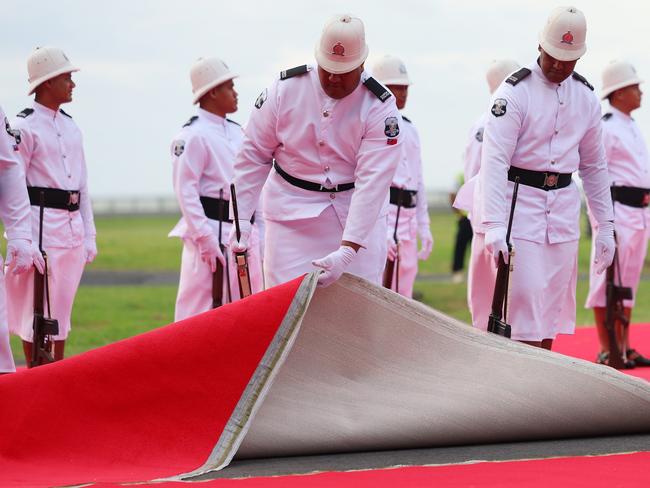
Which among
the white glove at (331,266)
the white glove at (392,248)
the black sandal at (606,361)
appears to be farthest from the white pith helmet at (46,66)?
Answer: the black sandal at (606,361)

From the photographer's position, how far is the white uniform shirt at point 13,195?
6.63 m

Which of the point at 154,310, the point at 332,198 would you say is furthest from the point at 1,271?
the point at 154,310

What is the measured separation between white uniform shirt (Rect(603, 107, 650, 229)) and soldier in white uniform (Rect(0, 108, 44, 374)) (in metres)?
4.56

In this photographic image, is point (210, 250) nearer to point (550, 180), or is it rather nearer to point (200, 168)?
point (200, 168)

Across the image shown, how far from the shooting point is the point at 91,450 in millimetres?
5457

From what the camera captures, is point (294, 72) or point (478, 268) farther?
point (478, 268)

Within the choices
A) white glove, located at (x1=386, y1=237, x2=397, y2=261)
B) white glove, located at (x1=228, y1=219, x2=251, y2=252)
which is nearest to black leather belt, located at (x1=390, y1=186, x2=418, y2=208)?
white glove, located at (x1=386, y1=237, x2=397, y2=261)

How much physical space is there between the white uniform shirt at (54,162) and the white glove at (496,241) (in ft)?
10.2

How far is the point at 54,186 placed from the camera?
8781 millimetres

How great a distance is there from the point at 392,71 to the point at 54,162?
2819 mm

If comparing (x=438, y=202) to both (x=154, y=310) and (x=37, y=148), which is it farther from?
(x=37, y=148)

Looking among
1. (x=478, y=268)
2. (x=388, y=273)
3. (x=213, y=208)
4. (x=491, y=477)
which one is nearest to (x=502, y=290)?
(x=478, y=268)

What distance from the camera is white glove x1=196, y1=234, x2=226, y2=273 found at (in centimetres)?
878

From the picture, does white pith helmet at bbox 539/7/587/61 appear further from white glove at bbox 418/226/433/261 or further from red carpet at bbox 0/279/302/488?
white glove at bbox 418/226/433/261
